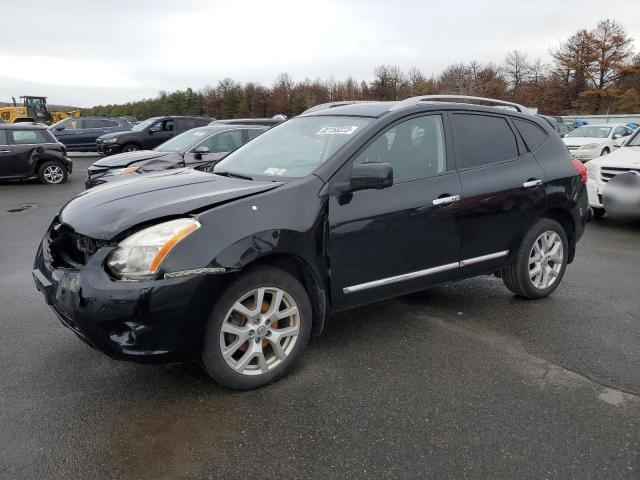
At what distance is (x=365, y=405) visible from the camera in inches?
121

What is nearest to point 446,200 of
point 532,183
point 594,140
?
point 532,183

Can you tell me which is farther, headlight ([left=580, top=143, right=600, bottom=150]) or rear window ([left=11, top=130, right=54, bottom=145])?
headlight ([left=580, top=143, right=600, bottom=150])

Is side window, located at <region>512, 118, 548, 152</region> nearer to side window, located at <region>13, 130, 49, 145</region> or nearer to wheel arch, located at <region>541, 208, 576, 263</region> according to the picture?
wheel arch, located at <region>541, 208, 576, 263</region>

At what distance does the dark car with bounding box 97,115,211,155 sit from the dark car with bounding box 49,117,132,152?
4.30m

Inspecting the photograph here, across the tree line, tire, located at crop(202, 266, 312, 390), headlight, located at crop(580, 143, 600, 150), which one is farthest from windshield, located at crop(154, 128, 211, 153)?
the tree line

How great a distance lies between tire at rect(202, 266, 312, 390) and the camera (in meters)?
3.01

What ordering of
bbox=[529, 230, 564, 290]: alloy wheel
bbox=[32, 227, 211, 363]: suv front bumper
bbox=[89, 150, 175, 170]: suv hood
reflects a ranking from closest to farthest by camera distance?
bbox=[32, 227, 211, 363]: suv front bumper → bbox=[529, 230, 564, 290]: alloy wheel → bbox=[89, 150, 175, 170]: suv hood

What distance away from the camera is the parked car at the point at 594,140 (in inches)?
649

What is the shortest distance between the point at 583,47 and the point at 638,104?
11709 mm

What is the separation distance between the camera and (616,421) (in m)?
2.93

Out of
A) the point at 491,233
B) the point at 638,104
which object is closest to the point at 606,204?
the point at 491,233

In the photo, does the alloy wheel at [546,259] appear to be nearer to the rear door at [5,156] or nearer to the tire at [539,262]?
the tire at [539,262]

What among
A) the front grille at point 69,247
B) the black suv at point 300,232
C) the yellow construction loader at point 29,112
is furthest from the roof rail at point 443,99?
the yellow construction loader at point 29,112

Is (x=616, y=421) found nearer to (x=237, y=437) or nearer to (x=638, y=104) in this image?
(x=237, y=437)
